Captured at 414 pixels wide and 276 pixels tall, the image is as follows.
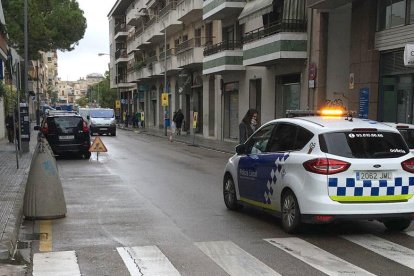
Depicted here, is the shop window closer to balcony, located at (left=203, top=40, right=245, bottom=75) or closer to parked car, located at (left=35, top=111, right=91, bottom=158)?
balcony, located at (left=203, top=40, right=245, bottom=75)

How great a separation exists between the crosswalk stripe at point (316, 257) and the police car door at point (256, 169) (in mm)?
1299

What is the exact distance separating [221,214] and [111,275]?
3.66 meters

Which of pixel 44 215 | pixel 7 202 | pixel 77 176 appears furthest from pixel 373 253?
pixel 77 176

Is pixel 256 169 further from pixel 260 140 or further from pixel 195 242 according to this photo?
pixel 195 242

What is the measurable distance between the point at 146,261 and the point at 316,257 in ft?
6.51

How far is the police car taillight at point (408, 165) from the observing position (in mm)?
7095

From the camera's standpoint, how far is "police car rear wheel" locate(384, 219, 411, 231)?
297 inches

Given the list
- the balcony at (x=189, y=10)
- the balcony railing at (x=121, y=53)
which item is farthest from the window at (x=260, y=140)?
the balcony railing at (x=121, y=53)

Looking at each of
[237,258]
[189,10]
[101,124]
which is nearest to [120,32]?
[101,124]

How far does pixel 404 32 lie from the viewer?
16.6m

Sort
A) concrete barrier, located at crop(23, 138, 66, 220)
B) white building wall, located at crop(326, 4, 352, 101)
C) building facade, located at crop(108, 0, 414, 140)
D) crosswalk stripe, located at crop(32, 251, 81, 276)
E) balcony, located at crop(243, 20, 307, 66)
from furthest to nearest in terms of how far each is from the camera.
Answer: balcony, located at crop(243, 20, 307, 66) → white building wall, located at crop(326, 4, 352, 101) → building facade, located at crop(108, 0, 414, 140) → concrete barrier, located at crop(23, 138, 66, 220) → crosswalk stripe, located at crop(32, 251, 81, 276)

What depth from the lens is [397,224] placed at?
7.61 meters

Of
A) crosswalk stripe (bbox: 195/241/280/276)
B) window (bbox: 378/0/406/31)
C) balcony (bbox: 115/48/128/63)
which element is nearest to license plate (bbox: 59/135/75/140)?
window (bbox: 378/0/406/31)

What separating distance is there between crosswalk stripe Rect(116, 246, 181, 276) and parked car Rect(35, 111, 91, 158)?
1341cm
